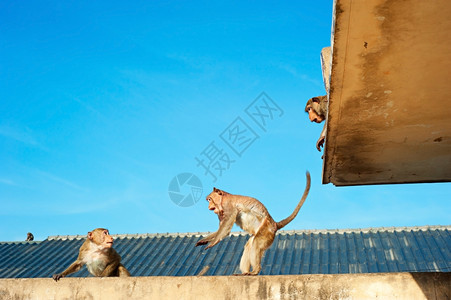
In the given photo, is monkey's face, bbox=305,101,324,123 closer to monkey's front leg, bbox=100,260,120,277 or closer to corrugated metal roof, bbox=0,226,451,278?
monkey's front leg, bbox=100,260,120,277

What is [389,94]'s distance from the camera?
609 centimetres

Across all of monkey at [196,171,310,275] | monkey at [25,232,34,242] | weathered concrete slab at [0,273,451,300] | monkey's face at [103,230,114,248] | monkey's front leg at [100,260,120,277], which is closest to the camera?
weathered concrete slab at [0,273,451,300]

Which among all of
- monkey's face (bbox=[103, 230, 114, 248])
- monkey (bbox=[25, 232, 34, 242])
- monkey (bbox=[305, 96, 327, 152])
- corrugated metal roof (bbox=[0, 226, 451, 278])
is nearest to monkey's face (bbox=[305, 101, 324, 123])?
monkey (bbox=[305, 96, 327, 152])

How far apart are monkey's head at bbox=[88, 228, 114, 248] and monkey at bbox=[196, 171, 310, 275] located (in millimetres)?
1958

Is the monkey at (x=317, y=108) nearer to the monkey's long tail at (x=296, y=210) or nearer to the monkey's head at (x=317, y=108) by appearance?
the monkey's head at (x=317, y=108)

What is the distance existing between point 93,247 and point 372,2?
707cm

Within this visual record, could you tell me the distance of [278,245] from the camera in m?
17.4

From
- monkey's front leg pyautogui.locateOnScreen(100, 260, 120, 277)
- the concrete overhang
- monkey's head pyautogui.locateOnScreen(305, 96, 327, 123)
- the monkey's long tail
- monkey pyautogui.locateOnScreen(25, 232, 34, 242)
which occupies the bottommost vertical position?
monkey's front leg pyautogui.locateOnScreen(100, 260, 120, 277)

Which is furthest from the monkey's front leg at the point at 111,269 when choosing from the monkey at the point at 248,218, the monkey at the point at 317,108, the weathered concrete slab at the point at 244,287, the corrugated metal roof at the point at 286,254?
the corrugated metal roof at the point at 286,254

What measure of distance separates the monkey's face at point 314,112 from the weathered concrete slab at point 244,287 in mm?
2680

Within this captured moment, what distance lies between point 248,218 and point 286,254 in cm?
787

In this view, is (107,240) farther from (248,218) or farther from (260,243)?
(260,243)

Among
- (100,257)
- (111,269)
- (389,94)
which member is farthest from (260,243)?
(389,94)

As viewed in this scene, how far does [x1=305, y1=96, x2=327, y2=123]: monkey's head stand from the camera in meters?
8.91
